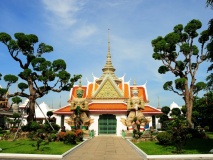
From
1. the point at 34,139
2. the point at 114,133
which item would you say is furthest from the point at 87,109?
the point at 34,139

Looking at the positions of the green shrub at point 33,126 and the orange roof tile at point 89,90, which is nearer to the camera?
the green shrub at point 33,126

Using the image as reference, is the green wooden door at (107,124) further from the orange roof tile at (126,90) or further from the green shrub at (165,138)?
the green shrub at (165,138)

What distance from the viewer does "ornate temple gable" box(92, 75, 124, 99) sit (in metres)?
33.3

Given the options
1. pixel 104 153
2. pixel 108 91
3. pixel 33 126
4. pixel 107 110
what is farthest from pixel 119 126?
pixel 104 153

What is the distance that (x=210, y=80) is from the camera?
54.4 ft

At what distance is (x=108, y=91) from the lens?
3378 cm

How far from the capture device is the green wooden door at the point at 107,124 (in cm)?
3073

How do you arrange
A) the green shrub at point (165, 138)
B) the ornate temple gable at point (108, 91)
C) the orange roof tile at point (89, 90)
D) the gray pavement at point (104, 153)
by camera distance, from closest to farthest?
the gray pavement at point (104, 153), the green shrub at point (165, 138), the ornate temple gable at point (108, 91), the orange roof tile at point (89, 90)

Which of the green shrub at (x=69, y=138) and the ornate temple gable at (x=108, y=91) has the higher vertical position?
the ornate temple gable at (x=108, y=91)

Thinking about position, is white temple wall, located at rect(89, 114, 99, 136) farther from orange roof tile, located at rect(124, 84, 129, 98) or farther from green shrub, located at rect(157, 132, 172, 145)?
green shrub, located at rect(157, 132, 172, 145)

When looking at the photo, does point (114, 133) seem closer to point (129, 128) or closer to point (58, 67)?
point (129, 128)

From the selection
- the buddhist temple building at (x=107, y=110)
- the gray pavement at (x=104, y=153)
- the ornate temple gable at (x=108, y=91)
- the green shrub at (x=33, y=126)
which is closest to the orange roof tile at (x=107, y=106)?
the buddhist temple building at (x=107, y=110)

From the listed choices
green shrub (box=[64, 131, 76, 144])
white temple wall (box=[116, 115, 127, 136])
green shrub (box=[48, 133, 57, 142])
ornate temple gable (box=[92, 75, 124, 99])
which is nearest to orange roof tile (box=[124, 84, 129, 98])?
ornate temple gable (box=[92, 75, 124, 99])

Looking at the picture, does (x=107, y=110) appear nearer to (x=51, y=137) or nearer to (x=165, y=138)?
(x=51, y=137)
